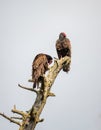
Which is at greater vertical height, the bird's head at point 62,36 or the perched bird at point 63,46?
the bird's head at point 62,36

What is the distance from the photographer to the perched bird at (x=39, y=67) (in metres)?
10.6

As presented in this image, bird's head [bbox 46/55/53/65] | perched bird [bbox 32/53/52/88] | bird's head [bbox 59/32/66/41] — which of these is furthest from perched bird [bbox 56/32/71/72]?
perched bird [bbox 32/53/52/88]

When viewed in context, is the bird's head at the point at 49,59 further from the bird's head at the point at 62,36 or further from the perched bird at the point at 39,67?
the bird's head at the point at 62,36

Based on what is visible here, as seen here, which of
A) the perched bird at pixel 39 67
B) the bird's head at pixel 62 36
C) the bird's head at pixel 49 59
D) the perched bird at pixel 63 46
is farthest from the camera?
the bird's head at pixel 62 36

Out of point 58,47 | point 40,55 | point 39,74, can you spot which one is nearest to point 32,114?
point 39,74

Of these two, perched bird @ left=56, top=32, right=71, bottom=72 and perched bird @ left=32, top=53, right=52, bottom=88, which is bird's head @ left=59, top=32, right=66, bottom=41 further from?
perched bird @ left=32, top=53, right=52, bottom=88

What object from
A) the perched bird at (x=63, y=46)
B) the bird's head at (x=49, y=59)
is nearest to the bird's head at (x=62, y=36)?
the perched bird at (x=63, y=46)

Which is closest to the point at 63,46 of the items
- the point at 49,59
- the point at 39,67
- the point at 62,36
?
the point at 62,36

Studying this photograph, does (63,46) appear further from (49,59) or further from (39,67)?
(39,67)

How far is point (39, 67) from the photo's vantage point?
36.1 feet

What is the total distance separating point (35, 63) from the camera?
36.4 ft

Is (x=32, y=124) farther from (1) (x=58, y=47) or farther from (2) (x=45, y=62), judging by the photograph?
(1) (x=58, y=47)

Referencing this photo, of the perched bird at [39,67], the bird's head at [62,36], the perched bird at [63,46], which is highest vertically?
the bird's head at [62,36]

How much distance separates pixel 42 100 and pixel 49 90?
1.25 ft
